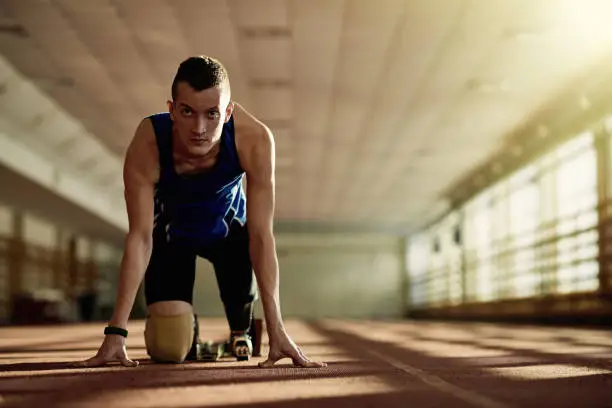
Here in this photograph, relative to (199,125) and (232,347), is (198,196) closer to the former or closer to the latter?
(199,125)

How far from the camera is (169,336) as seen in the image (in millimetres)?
3266

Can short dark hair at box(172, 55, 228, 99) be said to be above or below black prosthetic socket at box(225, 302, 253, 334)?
above

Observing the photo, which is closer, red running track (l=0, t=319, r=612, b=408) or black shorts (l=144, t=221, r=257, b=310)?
red running track (l=0, t=319, r=612, b=408)

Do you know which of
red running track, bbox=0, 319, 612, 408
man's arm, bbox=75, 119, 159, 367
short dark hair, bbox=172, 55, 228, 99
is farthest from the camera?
man's arm, bbox=75, 119, 159, 367

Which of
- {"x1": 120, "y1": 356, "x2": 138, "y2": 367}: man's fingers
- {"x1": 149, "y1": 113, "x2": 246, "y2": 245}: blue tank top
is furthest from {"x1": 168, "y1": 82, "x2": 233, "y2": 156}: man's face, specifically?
{"x1": 120, "y1": 356, "x2": 138, "y2": 367}: man's fingers

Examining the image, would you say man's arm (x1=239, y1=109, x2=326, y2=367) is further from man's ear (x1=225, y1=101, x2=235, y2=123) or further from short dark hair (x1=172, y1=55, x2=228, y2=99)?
short dark hair (x1=172, y1=55, x2=228, y2=99)

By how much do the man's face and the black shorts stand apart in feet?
2.49

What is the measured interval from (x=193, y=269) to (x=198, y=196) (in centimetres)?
46

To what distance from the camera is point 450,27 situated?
25.0 ft

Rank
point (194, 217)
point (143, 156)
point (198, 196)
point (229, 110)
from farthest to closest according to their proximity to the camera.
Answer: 1. point (194, 217)
2. point (198, 196)
3. point (143, 156)
4. point (229, 110)

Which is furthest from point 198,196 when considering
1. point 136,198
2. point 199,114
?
point 199,114

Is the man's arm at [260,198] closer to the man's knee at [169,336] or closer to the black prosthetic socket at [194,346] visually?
the man's knee at [169,336]

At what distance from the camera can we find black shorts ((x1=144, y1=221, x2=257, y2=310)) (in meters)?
3.37

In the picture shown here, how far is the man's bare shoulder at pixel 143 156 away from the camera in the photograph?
294 centimetres
